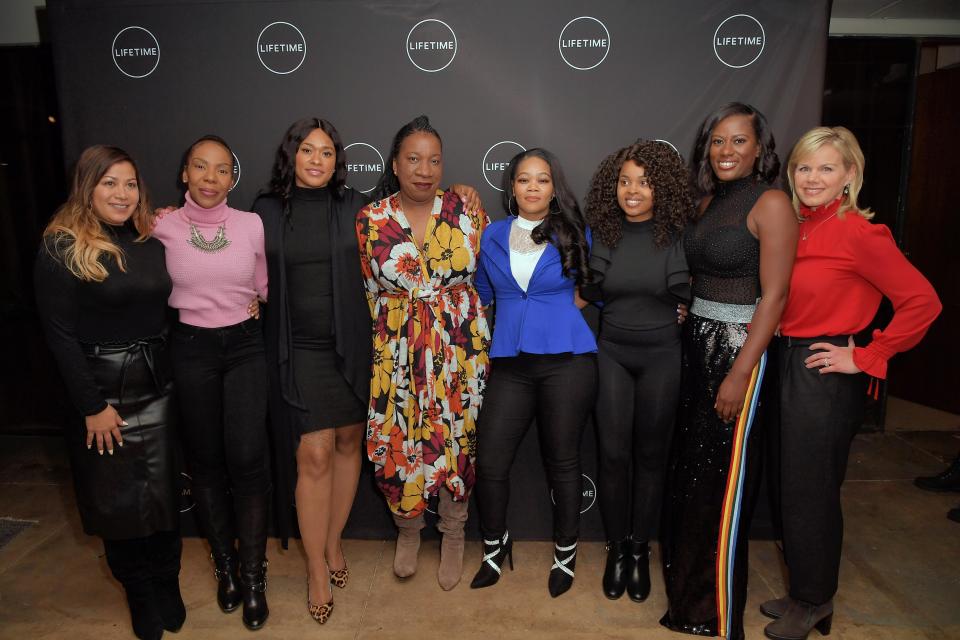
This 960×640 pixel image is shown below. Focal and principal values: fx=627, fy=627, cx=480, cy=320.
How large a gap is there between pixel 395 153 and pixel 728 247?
4.19 ft

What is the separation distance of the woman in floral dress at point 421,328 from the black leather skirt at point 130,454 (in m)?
0.76

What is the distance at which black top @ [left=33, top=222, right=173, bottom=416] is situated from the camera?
6.26 ft

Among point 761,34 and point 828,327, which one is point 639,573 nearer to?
point 828,327

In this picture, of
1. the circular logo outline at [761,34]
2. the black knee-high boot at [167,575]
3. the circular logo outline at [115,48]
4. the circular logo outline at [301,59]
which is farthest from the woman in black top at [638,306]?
the circular logo outline at [115,48]

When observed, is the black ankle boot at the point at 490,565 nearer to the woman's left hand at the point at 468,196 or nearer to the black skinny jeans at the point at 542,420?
the black skinny jeans at the point at 542,420

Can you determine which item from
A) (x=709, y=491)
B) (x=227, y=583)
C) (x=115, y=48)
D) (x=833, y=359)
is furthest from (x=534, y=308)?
(x=115, y=48)

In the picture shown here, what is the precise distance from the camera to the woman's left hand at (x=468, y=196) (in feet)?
8.22

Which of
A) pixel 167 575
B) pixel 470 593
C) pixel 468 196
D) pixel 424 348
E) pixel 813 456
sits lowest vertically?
pixel 470 593

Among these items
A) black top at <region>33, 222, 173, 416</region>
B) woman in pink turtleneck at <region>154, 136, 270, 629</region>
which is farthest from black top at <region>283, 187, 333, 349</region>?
black top at <region>33, 222, 173, 416</region>

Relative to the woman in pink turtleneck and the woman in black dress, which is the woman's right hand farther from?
the woman in black dress

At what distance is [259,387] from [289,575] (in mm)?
935

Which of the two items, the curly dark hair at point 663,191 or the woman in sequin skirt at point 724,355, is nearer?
the woman in sequin skirt at point 724,355

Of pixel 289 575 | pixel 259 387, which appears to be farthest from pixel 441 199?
pixel 289 575

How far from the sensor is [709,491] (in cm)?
222
